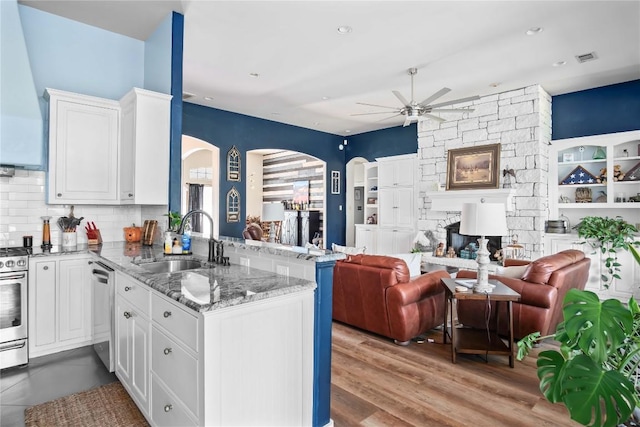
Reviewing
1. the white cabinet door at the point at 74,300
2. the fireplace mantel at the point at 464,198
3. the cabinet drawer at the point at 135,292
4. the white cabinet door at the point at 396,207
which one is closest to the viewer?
the cabinet drawer at the point at 135,292

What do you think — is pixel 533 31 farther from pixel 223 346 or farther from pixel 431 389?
pixel 223 346

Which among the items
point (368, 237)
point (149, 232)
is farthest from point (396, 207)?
point (149, 232)

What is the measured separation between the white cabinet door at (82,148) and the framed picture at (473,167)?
209 inches

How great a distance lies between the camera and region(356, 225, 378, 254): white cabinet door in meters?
Answer: 8.18

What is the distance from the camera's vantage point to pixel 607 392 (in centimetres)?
131

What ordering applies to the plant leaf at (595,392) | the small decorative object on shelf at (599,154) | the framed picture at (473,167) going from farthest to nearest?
1. the framed picture at (473,167)
2. the small decorative object on shelf at (599,154)
3. the plant leaf at (595,392)

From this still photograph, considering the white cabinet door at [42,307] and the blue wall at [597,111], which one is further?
the blue wall at [597,111]

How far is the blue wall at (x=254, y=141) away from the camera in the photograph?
6.75m

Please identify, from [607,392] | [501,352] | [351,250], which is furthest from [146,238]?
[607,392]

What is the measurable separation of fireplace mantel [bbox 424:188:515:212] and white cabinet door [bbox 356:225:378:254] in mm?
1617

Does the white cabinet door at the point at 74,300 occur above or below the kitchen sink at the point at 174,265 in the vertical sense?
below

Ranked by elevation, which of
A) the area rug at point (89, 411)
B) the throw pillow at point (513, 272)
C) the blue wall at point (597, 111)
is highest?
the blue wall at point (597, 111)

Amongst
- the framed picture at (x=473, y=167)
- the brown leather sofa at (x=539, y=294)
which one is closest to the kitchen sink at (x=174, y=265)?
the brown leather sofa at (x=539, y=294)

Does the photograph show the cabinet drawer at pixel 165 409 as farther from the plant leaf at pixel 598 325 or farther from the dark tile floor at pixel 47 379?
the plant leaf at pixel 598 325
